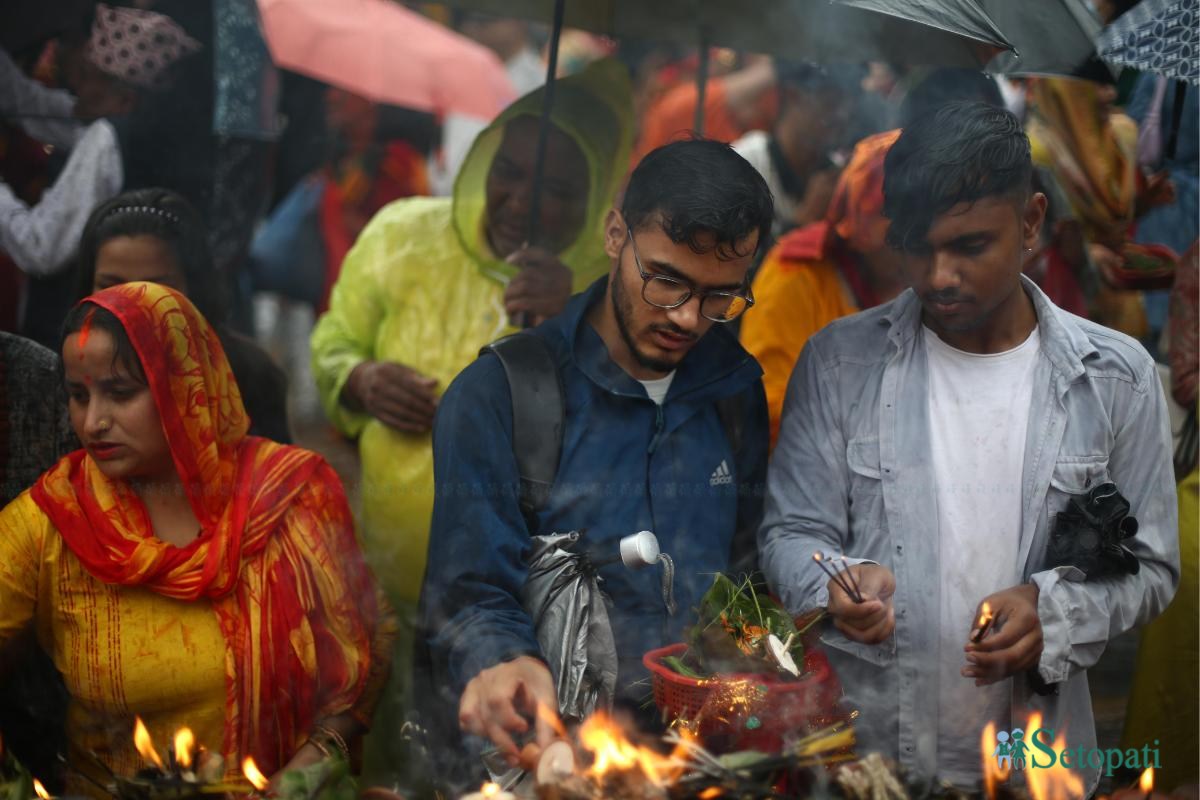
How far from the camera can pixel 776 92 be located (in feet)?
17.9

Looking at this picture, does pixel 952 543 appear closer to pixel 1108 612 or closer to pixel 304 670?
pixel 1108 612

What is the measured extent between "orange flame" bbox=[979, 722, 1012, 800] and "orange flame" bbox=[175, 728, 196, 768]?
162 cm

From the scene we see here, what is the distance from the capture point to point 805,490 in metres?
3.02

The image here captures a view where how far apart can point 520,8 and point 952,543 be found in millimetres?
2335

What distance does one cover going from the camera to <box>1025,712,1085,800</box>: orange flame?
2617 millimetres

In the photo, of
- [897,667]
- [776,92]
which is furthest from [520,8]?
[897,667]

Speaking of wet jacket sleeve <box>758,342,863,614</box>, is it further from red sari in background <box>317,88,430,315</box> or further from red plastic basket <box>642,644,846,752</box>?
red sari in background <box>317,88,430,315</box>

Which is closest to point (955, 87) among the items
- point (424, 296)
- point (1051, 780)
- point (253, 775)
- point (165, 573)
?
point (424, 296)

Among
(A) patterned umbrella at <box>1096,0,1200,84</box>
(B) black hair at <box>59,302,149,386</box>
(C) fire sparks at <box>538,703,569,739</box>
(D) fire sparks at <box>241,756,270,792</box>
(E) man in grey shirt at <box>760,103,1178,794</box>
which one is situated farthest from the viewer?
(A) patterned umbrella at <box>1096,0,1200,84</box>

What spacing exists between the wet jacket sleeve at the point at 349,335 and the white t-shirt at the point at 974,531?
1.74m

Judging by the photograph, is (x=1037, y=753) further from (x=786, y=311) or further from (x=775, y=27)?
(x=775, y=27)

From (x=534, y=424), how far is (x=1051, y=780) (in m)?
1.36

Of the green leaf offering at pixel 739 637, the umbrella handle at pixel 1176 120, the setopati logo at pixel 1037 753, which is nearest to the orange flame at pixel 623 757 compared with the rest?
the green leaf offering at pixel 739 637

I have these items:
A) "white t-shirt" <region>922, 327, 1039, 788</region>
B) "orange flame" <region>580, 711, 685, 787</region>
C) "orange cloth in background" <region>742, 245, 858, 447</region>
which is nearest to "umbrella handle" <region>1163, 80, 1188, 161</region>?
"orange cloth in background" <region>742, 245, 858, 447</region>
